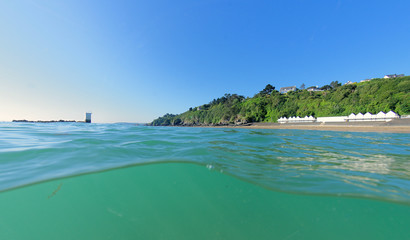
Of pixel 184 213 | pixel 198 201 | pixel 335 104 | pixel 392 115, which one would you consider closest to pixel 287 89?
pixel 335 104

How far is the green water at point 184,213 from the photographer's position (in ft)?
5.90

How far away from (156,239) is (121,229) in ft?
1.71

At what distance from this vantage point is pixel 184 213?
6.99ft

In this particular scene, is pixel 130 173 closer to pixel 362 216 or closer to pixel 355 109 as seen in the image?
pixel 362 216

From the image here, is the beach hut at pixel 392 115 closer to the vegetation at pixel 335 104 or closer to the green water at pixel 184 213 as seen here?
the vegetation at pixel 335 104

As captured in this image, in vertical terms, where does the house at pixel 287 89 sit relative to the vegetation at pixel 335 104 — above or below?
above

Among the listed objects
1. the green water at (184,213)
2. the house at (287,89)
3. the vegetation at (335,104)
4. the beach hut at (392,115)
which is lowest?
the green water at (184,213)

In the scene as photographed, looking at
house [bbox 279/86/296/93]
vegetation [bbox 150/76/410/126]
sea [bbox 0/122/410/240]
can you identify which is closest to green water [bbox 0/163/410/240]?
sea [bbox 0/122/410/240]

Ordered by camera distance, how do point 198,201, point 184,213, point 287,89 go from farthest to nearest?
point 287,89 → point 198,201 → point 184,213

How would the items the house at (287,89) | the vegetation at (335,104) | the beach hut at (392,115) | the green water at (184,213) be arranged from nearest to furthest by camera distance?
the green water at (184,213) < the beach hut at (392,115) < the vegetation at (335,104) < the house at (287,89)

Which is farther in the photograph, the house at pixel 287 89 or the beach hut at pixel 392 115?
the house at pixel 287 89

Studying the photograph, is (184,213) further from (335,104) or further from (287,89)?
(287,89)

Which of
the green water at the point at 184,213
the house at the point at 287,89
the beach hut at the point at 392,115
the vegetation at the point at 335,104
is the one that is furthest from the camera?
the house at the point at 287,89

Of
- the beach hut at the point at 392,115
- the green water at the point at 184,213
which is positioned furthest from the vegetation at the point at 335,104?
the green water at the point at 184,213
